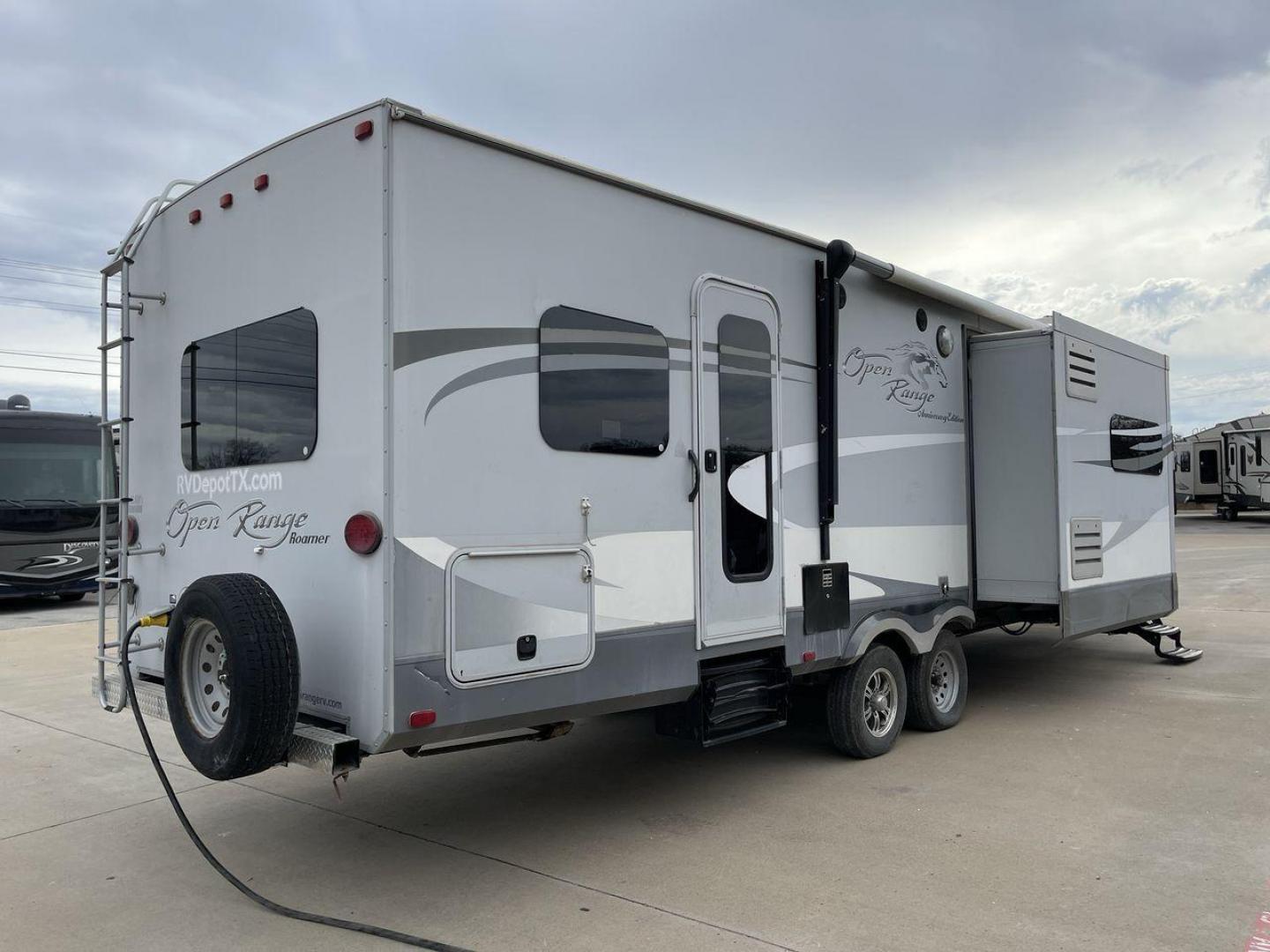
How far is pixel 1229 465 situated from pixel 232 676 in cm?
3411

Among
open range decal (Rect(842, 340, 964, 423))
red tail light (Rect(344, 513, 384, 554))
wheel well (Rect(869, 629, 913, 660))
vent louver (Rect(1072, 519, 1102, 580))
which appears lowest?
wheel well (Rect(869, 629, 913, 660))

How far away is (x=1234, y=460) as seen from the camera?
31.1 meters

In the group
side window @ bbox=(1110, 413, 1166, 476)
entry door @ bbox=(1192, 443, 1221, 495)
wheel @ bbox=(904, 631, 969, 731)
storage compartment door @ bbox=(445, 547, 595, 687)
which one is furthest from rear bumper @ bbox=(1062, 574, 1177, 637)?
entry door @ bbox=(1192, 443, 1221, 495)

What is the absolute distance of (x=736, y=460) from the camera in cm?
520

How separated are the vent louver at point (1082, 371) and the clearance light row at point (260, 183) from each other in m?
5.21

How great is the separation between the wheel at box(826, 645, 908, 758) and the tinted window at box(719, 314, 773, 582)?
118 cm

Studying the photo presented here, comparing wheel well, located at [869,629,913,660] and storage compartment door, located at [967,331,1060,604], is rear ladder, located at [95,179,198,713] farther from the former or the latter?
storage compartment door, located at [967,331,1060,604]

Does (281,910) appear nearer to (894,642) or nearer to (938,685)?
(894,642)

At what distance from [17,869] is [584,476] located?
122 inches

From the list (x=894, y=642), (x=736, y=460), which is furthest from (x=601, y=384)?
(x=894, y=642)

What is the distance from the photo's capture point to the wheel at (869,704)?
19.6 ft

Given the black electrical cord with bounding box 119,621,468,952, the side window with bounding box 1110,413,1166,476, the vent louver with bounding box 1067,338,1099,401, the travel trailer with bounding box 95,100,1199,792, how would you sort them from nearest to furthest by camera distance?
the black electrical cord with bounding box 119,621,468,952 → the travel trailer with bounding box 95,100,1199,792 → the vent louver with bounding box 1067,338,1099,401 → the side window with bounding box 1110,413,1166,476

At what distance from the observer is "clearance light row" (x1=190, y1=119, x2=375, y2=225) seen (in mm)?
3911

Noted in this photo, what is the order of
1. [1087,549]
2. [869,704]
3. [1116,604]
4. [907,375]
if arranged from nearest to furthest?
[869,704] → [907,375] → [1087,549] → [1116,604]
